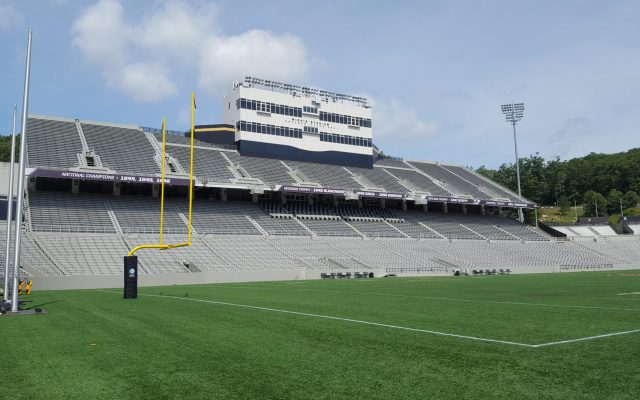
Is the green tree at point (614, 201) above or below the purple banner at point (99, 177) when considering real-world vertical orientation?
above

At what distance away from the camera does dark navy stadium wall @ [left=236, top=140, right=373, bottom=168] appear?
50.4 metres

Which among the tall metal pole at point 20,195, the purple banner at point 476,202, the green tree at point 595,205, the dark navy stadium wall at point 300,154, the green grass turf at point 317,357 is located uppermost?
the dark navy stadium wall at point 300,154

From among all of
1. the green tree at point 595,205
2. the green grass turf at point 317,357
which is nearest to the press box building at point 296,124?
the green grass turf at point 317,357

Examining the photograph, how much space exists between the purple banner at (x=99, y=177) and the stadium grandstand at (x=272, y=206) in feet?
0.32

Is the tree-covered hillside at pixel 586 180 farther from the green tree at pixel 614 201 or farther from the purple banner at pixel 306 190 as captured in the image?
the purple banner at pixel 306 190

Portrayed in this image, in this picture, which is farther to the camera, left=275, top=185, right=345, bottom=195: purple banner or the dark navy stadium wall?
the dark navy stadium wall

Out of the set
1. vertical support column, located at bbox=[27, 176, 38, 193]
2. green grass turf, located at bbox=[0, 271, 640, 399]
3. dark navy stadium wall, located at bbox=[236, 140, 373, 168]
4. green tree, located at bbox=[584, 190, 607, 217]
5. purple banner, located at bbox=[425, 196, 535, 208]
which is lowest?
green grass turf, located at bbox=[0, 271, 640, 399]

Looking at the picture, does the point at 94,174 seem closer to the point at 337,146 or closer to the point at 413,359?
the point at 337,146

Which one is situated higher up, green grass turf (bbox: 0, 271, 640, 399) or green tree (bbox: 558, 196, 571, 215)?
green tree (bbox: 558, 196, 571, 215)

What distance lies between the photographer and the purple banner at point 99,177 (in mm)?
35969

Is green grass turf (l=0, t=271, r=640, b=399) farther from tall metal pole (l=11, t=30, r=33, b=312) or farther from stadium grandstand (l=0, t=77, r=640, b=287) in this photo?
stadium grandstand (l=0, t=77, r=640, b=287)

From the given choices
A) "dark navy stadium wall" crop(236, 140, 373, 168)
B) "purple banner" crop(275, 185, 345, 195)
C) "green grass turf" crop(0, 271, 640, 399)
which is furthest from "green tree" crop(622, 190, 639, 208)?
"green grass turf" crop(0, 271, 640, 399)

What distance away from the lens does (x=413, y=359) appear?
6160 mm

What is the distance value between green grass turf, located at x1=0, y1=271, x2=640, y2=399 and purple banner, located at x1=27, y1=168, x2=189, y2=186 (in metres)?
28.0
